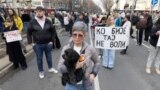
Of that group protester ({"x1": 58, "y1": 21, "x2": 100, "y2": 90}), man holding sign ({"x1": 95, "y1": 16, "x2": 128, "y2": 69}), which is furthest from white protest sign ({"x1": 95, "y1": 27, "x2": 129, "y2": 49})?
protester ({"x1": 58, "y1": 21, "x2": 100, "y2": 90})

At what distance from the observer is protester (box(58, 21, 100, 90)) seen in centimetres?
363

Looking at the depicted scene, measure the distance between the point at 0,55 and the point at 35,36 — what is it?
13.7 feet

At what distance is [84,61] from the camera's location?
3.58 metres

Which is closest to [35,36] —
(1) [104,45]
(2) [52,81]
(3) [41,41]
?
(3) [41,41]

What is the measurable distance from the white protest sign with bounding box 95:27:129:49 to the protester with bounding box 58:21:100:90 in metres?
5.02

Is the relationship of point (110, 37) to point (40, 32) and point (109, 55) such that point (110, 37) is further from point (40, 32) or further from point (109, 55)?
point (40, 32)

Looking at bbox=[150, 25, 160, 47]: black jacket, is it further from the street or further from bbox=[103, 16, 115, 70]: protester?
bbox=[103, 16, 115, 70]: protester

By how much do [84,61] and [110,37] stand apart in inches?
218

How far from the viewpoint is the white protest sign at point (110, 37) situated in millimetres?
8930

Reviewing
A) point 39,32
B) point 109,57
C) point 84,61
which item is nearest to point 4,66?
point 39,32

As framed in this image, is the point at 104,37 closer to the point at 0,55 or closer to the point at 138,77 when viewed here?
the point at 138,77

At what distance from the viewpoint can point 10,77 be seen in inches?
341

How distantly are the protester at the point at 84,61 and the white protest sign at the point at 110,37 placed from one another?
5.02 meters

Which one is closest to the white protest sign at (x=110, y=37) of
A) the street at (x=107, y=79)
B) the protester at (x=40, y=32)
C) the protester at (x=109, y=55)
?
the protester at (x=109, y=55)
